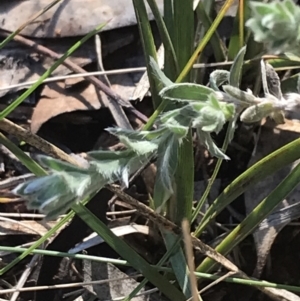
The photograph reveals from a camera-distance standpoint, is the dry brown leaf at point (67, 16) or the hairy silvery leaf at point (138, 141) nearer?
the hairy silvery leaf at point (138, 141)

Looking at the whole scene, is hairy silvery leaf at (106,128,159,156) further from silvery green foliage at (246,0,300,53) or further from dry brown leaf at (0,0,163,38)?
dry brown leaf at (0,0,163,38)

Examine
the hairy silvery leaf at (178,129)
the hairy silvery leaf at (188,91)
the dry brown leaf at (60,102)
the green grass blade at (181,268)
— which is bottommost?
the green grass blade at (181,268)

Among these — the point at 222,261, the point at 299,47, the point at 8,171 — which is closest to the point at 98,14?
the point at 8,171

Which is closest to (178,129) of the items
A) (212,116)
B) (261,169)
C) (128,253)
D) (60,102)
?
(212,116)

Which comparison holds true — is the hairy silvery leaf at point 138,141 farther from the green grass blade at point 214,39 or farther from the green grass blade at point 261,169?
the green grass blade at point 214,39

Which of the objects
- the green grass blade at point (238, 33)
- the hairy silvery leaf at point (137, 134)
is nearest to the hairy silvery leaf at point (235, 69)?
the hairy silvery leaf at point (137, 134)

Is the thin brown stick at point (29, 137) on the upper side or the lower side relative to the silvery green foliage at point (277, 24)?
lower

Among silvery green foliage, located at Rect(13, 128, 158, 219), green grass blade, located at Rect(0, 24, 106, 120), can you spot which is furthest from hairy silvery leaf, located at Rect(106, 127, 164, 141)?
green grass blade, located at Rect(0, 24, 106, 120)
